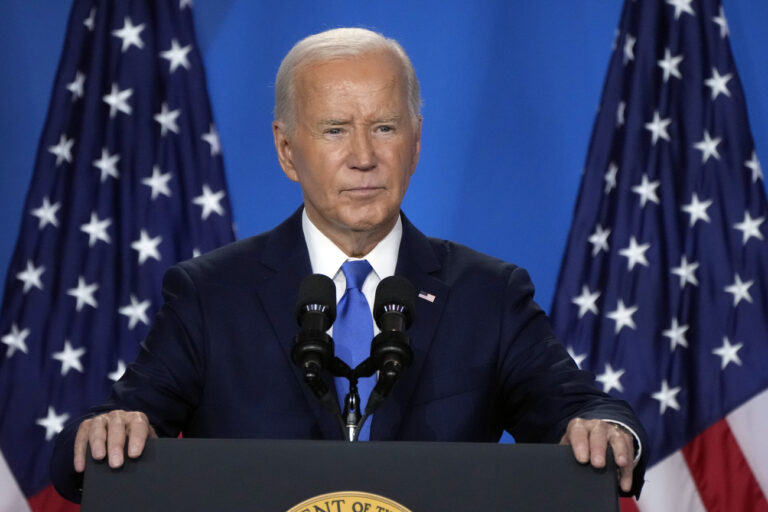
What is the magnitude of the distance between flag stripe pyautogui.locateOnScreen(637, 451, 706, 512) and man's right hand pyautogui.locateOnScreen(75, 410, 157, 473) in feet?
8.32

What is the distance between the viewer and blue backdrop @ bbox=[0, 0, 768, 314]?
3865 mm

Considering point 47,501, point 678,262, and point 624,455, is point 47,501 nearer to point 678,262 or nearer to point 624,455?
point 678,262

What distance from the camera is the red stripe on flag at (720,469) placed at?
365cm

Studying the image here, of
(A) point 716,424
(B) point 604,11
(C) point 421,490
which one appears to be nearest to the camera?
(C) point 421,490

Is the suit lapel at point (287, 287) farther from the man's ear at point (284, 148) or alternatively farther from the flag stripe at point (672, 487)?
the flag stripe at point (672, 487)

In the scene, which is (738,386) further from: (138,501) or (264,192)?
(138,501)

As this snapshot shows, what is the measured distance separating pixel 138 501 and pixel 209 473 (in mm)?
105

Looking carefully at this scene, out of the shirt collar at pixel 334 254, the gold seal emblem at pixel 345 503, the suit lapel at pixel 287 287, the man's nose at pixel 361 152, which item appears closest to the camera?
the gold seal emblem at pixel 345 503

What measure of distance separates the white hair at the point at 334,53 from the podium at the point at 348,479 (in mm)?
987

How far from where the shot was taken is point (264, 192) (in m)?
3.90

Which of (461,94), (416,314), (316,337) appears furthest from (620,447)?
(461,94)

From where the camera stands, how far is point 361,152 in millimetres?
2117

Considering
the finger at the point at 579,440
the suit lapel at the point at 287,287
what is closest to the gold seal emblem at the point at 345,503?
the finger at the point at 579,440

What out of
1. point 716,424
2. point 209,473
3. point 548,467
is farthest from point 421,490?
point 716,424
